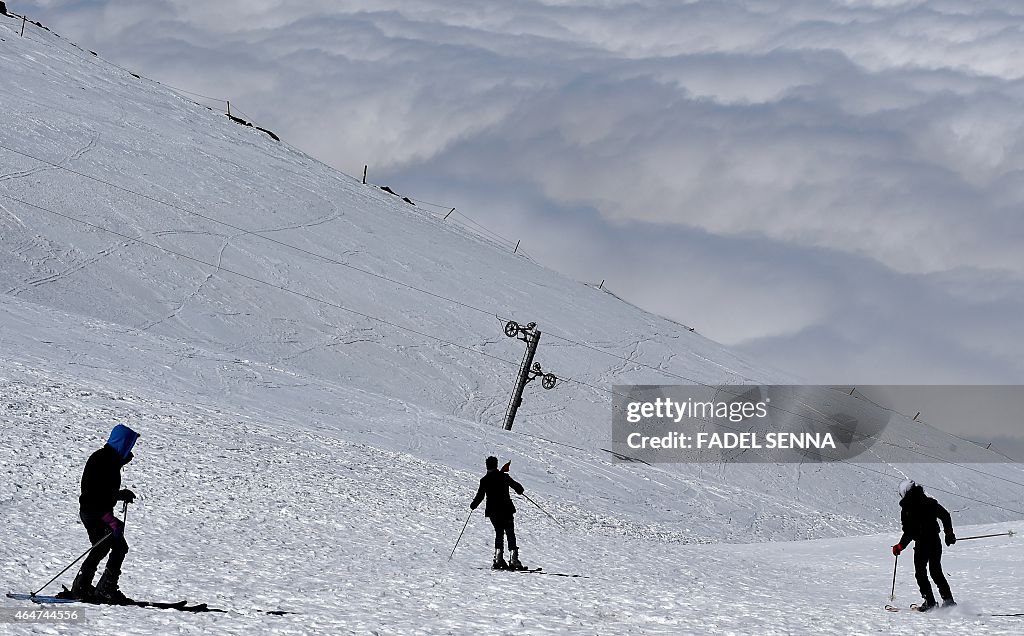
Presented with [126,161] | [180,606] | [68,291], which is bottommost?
[180,606]

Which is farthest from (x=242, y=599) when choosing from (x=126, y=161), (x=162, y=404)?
(x=126, y=161)

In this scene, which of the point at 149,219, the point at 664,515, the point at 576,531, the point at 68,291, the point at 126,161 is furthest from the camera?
the point at 126,161

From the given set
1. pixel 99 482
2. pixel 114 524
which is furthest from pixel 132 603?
pixel 99 482

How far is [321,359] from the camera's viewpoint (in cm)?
3697

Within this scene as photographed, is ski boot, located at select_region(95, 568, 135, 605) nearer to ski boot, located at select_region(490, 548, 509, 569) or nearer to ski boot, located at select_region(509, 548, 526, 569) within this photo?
ski boot, located at select_region(490, 548, 509, 569)

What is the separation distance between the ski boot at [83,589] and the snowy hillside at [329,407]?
1.04m

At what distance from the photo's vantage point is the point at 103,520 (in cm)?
969

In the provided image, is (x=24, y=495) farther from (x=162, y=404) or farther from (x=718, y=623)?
(x=718, y=623)

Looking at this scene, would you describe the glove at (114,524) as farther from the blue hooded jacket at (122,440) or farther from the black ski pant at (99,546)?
the blue hooded jacket at (122,440)

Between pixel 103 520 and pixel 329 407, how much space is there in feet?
55.2

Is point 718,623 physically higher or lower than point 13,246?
lower

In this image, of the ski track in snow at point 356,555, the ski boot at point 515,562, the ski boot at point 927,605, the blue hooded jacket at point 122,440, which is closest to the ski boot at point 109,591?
the ski track in snow at point 356,555

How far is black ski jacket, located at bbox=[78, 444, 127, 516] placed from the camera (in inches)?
383

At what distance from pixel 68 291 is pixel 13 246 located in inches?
133
